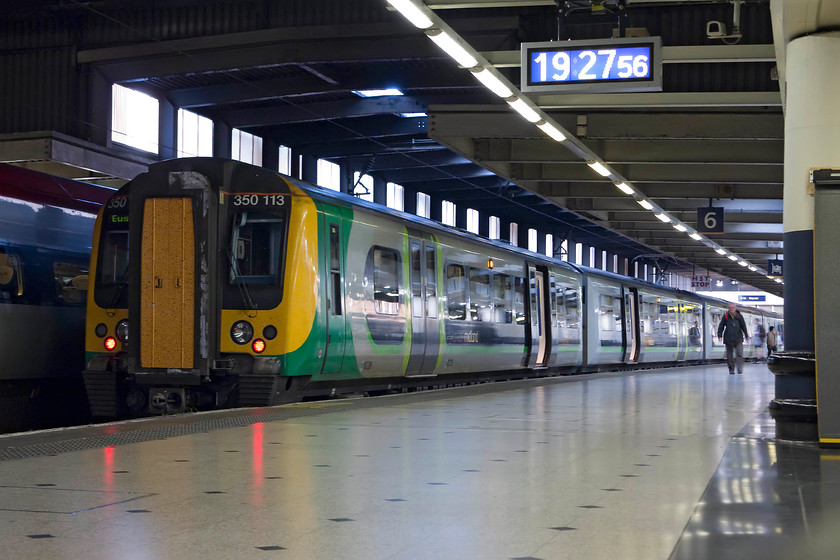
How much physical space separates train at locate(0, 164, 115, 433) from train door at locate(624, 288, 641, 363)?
19.1 meters

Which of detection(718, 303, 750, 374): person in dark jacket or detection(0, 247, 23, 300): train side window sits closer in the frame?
detection(0, 247, 23, 300): train side window

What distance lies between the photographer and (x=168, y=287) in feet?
39.7

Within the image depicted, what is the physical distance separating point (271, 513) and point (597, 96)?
10850mm

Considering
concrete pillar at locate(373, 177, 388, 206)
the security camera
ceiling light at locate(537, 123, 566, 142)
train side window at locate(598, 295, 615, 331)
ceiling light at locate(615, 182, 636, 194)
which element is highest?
concrete pillar at locate(373, 177, 388, 206)

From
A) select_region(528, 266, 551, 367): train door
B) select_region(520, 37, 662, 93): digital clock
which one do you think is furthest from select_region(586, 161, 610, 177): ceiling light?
select_region(520, 37, 662, 93): digital clock

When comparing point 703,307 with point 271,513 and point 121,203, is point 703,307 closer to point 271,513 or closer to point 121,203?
point 121,203

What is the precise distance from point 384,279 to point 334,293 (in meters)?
1.65

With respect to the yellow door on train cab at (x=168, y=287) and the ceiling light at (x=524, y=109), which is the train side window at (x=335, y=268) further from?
the ceiling light at (x=524, y=109)

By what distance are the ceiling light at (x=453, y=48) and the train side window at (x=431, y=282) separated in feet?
15.8

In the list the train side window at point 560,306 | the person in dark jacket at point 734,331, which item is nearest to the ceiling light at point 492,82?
the train side window at point 560,306

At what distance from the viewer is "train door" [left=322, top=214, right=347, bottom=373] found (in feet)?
41.8

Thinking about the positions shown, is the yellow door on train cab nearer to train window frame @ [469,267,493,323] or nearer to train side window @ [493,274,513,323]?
train window frame @ [469,267,493,323]

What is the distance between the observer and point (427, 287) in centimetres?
1605

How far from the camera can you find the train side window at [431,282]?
1606cm
